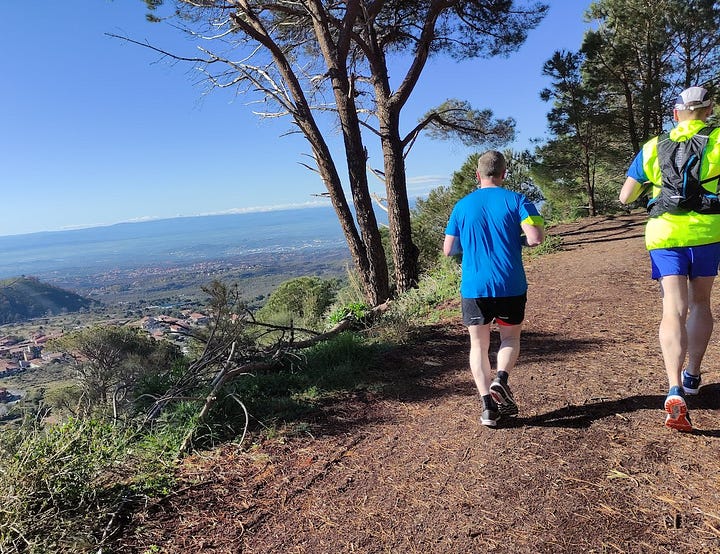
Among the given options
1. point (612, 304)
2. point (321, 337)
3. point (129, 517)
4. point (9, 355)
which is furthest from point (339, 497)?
point (9, 355)

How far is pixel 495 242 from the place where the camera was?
2.45 m

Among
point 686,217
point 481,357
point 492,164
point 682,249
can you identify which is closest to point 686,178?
point 686,217

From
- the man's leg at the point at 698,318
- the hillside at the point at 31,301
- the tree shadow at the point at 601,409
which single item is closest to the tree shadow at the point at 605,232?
the tree shadow at the point at 601,409

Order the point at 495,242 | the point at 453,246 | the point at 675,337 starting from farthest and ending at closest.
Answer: the point at 453,246
the point at 495,242
the point at 675,337

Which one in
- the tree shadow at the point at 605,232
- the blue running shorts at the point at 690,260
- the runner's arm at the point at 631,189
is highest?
the runner's arm at the point at 631,189

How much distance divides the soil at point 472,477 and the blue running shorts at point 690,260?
0.80 meters

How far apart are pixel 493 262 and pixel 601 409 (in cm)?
114

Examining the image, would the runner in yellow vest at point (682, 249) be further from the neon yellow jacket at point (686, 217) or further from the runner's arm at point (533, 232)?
the runner's arm at point (533, 232)

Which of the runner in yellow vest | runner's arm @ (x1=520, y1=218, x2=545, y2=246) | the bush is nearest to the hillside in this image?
the bush

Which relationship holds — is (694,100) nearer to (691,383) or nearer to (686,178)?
(686,178)

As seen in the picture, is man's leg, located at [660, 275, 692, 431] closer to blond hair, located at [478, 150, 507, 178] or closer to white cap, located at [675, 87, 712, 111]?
white cap, located at [675, 87, 712, 111]

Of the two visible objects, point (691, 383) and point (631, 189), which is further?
point (691, 383)

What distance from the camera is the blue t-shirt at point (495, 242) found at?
2439 mm

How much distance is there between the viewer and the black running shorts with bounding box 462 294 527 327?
2469 mm
